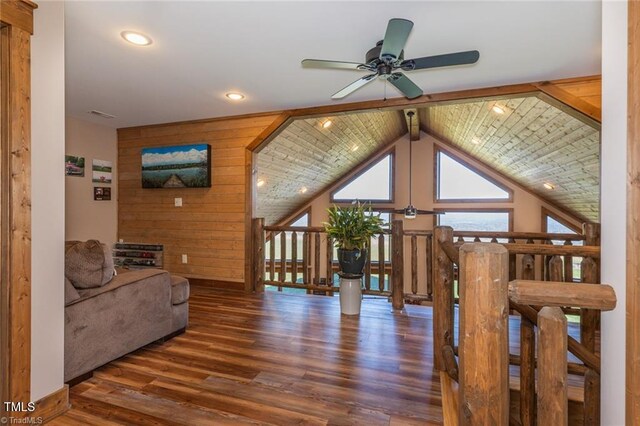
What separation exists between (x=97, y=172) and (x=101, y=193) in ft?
1.03

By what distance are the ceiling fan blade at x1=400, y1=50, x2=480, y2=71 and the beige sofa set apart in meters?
2.45

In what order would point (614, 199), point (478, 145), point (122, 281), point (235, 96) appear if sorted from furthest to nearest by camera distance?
point (478, 145)
point (235, 96)
point (122, 281)
point (614, 199)

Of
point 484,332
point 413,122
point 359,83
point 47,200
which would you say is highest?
point 413,122

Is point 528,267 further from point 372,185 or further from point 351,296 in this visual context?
point 372,185

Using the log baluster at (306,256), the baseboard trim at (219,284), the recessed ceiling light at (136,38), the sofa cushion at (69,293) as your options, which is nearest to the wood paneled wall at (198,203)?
the baseboard trim at (219,284)

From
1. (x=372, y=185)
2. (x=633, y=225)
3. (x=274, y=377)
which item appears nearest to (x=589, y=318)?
(x=633, y=225)

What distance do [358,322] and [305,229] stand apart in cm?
138

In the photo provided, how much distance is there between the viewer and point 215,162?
4.59 meters

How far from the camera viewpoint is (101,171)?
498 centimetres

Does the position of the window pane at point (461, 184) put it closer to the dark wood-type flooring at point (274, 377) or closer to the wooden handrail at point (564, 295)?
the dark wood-type flooring at point (274, 377)

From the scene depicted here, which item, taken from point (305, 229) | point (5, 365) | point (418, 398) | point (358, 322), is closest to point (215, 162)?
point (305, 229)

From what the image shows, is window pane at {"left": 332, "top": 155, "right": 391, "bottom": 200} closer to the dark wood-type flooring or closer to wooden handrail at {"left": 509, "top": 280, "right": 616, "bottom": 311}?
the dark wood-type flooring

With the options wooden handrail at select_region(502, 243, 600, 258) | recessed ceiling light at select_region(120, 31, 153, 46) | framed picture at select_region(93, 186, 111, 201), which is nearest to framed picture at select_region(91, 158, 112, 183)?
framed picture at select_region(93, 186, 111, 201)

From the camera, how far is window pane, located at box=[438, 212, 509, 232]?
25.0ft
